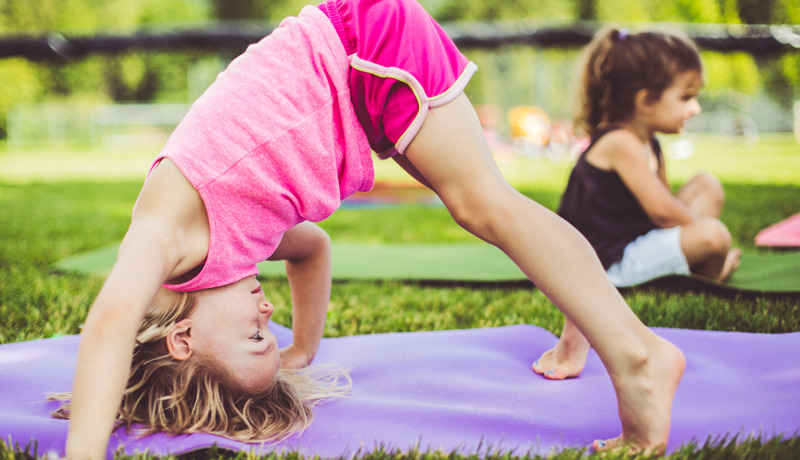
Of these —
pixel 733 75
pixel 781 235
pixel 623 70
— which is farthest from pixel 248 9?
pixel 623 70

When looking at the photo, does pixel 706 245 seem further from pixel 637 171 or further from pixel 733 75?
pixel 733 75

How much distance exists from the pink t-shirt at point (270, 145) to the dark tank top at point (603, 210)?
1748 millimetres

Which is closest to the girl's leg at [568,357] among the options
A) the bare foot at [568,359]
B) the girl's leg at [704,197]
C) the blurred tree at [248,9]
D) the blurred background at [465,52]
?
the bare foot at [568,359]

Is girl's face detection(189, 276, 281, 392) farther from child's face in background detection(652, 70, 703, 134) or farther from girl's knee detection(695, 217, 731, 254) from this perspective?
child's face in background detection(652, 70, 703, 134)

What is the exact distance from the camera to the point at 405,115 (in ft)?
4.93

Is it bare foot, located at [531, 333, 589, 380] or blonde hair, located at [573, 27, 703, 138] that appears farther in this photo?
blonde hair, located at [573, 27, 703, 138]

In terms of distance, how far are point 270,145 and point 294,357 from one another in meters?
0.77

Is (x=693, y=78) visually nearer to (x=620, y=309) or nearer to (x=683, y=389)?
(x=683, y=389)

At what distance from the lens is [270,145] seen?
1.53 metres

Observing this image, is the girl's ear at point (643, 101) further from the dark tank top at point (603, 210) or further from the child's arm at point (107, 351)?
the child's arm at point (107, 351)

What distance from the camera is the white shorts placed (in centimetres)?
290

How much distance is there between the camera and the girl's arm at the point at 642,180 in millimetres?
2963

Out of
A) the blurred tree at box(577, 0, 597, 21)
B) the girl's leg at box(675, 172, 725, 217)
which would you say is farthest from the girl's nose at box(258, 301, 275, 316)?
the blurred tree at box(577, 0, 597, 21)

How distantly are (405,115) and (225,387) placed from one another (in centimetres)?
75
